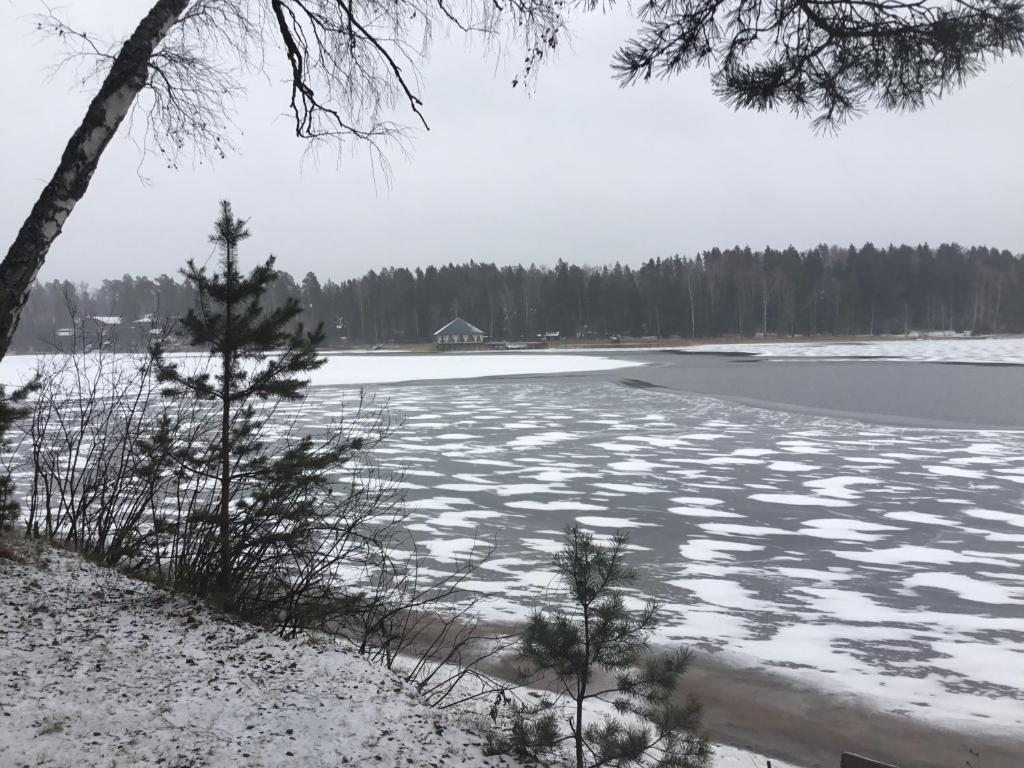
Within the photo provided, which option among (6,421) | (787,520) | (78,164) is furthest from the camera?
(787,520)

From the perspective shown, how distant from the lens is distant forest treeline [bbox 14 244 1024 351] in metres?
92.0

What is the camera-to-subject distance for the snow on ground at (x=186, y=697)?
262cm

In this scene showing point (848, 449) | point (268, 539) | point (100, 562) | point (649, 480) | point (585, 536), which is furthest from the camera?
point (848, 449)

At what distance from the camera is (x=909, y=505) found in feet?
30.4

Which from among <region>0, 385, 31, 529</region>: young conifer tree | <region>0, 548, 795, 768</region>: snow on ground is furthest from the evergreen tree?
<region>0, 548, 795, 768</region>: snow on ground

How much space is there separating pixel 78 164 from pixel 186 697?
2.53 metres

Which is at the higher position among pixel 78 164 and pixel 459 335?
pixel 78 164

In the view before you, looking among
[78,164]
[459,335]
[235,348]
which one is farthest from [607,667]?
[459,335]

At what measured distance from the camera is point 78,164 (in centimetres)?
362

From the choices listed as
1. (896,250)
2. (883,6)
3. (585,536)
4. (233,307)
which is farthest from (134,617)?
(896,250)

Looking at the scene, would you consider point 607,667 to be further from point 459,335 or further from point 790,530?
point 459,335

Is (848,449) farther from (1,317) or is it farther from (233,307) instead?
(1,317)

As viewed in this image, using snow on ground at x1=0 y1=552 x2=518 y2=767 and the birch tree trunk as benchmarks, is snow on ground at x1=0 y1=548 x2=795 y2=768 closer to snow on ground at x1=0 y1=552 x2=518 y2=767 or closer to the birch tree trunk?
snow on ground at x1=0 y1=552 x2=518 y2=767

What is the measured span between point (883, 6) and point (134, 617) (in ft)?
15.2
